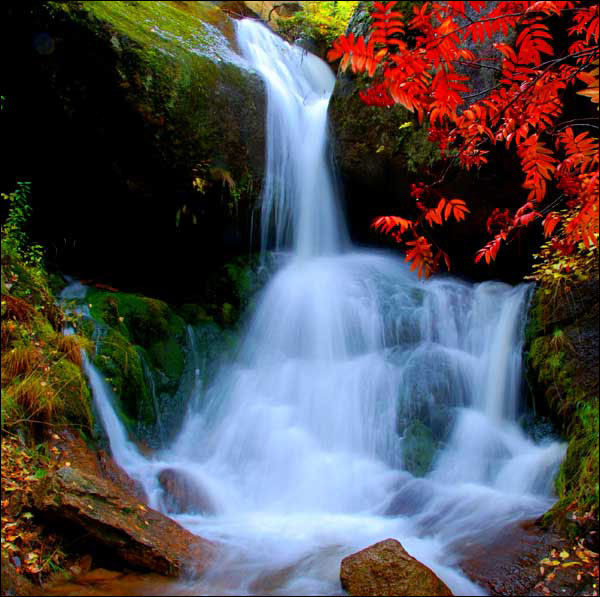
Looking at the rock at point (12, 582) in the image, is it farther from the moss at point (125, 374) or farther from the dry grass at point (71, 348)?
the moss at point (125, 374)

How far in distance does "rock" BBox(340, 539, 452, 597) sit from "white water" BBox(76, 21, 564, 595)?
0.76 feet

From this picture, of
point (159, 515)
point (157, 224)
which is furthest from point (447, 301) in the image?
point (159, 515)

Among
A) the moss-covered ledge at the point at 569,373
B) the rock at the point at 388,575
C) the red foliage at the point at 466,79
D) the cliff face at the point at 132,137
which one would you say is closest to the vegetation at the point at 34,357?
the cliff face at the point at 132,137

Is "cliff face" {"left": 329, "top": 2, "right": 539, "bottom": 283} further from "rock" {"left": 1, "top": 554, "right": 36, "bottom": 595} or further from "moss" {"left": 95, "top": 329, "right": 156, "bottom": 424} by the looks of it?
"rock" {"left": 1, "top": 554, "right": 36, "bottom": 595}

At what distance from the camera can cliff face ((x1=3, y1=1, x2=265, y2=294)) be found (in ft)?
20.3

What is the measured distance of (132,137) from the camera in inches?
260

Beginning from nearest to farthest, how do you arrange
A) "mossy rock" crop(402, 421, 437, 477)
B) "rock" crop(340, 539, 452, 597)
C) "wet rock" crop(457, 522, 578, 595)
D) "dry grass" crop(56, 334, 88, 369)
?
"rock" crop(340, 539, 452, 597) → "wet rock" crop(457, 522, 578, 595) → "dry grass" crop(56, 334, 88, 369) → "mossy rock" crop(402, 421, 437, 477)

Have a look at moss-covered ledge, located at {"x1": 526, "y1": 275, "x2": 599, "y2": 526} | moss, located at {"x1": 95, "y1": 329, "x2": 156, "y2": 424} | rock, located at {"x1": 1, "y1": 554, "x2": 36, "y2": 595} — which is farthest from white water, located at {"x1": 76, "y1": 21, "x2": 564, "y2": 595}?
rock, located at {"x1": 1, "y1": 554, "x2": 36, "y2": 595}

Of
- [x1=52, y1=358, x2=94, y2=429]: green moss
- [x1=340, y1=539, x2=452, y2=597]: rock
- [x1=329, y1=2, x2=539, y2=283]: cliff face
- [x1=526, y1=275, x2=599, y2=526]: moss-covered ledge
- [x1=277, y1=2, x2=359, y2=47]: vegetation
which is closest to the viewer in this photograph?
[x1=340, y1=539, x2=452, y2=597]: rock

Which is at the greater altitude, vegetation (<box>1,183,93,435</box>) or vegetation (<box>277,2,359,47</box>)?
vegetation (<box>277,2,359,47</box>)

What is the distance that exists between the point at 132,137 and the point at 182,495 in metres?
4.49

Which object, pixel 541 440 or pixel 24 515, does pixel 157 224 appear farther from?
pixel 541 440

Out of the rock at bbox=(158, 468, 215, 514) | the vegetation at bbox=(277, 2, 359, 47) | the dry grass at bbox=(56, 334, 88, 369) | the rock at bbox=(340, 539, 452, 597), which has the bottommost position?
the rock at bbox=(158, 468, 215, 514)

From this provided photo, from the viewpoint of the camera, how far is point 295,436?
5.76 m
